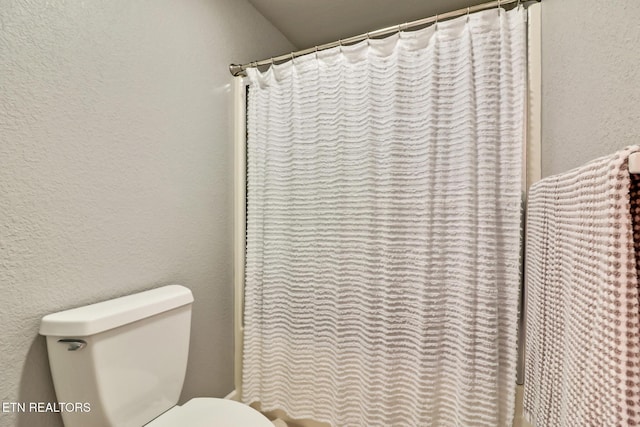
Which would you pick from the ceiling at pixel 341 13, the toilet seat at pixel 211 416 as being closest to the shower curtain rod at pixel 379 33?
the ceiling at pixel 341 13

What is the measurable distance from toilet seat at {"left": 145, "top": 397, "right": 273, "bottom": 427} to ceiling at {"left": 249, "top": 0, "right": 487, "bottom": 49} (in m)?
1.94

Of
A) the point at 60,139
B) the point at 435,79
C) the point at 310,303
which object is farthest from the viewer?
the point at 310,303

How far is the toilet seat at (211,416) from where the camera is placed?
→ 981mm

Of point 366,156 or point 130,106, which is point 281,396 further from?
point 130,106

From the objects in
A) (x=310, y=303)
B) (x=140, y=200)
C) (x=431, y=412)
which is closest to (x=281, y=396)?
(x=310, y=303)

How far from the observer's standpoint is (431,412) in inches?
45.8

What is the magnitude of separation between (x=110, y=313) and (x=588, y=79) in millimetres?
1382

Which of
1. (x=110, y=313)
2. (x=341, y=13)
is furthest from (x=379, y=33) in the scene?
(x=110, y=313)

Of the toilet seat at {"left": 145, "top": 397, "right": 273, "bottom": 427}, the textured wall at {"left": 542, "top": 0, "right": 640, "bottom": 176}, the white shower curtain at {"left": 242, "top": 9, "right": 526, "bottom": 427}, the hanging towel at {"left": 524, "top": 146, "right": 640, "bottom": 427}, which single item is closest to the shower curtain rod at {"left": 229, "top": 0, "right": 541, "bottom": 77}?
the white shower curtain at {"left": 242, "top": 9, "right": 526, "bottom": 427}

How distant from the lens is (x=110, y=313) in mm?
887

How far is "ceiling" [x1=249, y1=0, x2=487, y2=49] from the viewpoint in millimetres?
1615

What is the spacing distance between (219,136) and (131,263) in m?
0.73

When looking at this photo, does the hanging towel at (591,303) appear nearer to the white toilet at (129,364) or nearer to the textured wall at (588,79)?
the textured wall at (588,79)

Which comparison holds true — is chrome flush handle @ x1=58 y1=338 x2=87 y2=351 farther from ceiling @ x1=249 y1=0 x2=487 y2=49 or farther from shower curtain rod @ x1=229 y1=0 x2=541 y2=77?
ceiling @ x1=249 y1=0 x2=487 y2=49
